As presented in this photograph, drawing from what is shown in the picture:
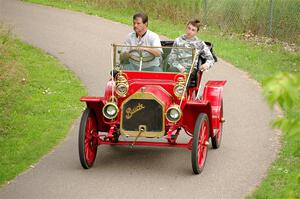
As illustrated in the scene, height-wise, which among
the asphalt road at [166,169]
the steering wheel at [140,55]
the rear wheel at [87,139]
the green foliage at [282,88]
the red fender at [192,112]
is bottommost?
the asphalt road at [166,169]

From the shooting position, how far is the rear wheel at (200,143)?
8109 mm

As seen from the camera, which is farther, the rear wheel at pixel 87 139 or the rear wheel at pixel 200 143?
the rear wheel at pixel 87 139

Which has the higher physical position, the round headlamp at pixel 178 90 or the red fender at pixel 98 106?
the round headlamp at pixel 178 90

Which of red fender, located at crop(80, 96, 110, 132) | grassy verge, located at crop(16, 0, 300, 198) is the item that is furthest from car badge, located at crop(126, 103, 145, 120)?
grassy verge, located at crop(16, 0, 300, 198)

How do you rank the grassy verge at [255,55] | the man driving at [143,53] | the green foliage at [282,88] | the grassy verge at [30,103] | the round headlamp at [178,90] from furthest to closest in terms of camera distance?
the grassy verge at [30,103], the man driving at [143,53], the round headlamp at [178,90], the grassy verge at [255,55], the green foliage at [282,88]

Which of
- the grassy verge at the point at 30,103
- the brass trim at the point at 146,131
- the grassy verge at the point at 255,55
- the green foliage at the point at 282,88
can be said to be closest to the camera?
the green foliage at the point at 282,88

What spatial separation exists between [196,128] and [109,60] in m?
8.19

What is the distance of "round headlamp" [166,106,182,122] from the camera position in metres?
8.09

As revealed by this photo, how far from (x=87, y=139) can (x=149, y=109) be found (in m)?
0.96

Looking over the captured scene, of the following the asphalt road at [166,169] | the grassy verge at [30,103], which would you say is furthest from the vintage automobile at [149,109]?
the grassy verge at [30,103]

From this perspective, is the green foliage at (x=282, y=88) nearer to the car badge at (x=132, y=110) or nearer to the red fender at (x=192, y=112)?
the car badge at (x=132, y=110)

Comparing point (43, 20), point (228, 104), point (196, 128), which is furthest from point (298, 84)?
point (43, 20)

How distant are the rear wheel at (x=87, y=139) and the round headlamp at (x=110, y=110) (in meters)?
0.34

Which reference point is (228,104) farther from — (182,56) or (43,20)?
(43,20)
